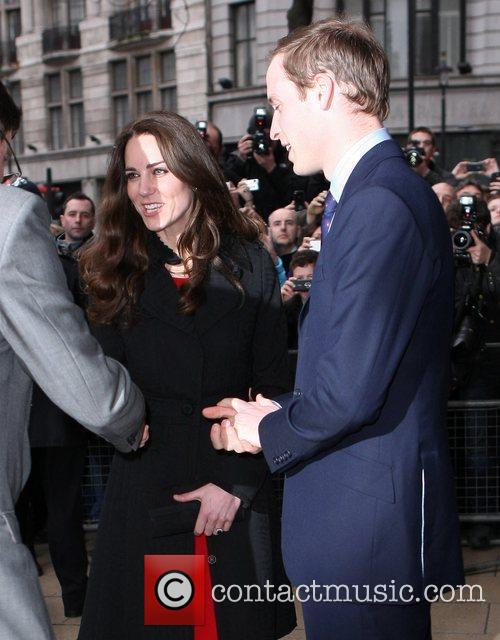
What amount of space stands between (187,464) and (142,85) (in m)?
28.3

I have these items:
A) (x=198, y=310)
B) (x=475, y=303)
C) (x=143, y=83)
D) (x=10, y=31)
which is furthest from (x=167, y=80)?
(x=198, y=310)

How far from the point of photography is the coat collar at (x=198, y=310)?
115 inches

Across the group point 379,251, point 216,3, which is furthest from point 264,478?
point 216,3

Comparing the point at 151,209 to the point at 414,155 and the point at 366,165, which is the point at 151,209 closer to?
the point at 366,165

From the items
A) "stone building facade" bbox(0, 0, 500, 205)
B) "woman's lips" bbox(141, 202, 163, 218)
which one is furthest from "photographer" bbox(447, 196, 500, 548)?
"stone building facade" bbox(0, 0, 500, 205)

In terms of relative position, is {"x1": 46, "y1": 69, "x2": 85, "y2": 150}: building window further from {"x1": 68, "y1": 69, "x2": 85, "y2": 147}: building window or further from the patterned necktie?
the patterned necktie

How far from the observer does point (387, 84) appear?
2137 mm

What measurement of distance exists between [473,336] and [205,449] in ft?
8.75

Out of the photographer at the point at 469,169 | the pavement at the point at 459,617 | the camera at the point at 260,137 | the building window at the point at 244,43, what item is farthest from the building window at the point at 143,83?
the pavement at the point at 459,617

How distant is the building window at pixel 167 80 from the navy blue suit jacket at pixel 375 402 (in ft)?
90.8

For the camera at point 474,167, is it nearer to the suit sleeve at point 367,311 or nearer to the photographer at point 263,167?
the photographer at point 263,167

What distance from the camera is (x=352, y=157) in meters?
2.07

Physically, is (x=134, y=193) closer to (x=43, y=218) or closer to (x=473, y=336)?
(x=43, y=218)

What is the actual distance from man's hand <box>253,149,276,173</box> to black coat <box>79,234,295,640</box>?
482 centimetres
